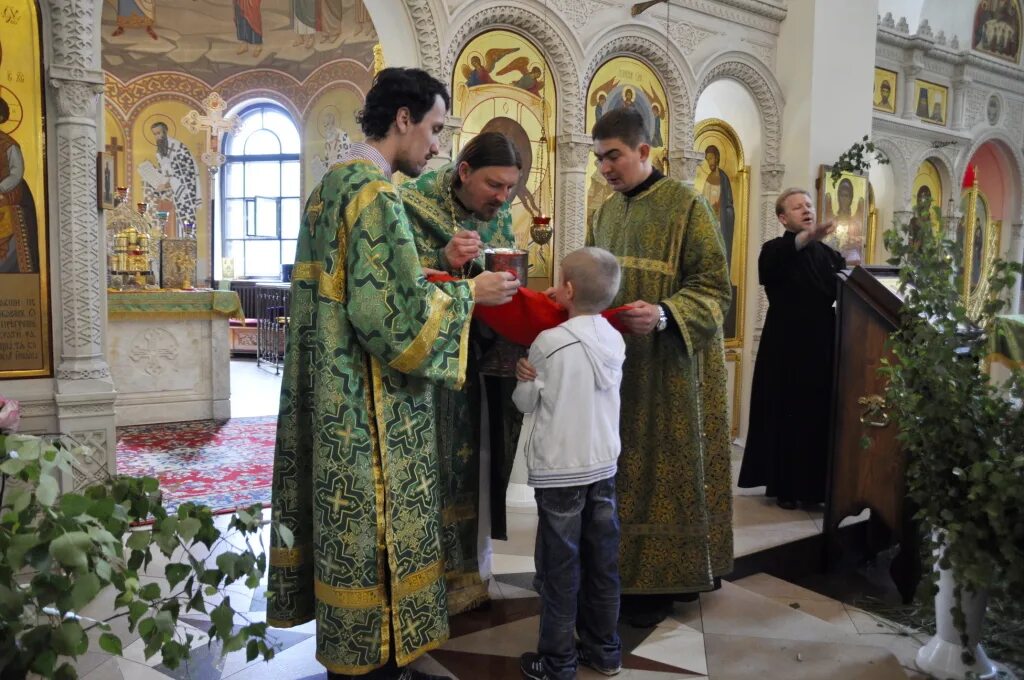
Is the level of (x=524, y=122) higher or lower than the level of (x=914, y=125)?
lower

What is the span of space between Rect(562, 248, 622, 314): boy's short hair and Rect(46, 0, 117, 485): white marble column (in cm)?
296

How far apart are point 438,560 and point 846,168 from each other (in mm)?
6379

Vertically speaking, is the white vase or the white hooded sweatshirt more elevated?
the white hooded sweatshirt

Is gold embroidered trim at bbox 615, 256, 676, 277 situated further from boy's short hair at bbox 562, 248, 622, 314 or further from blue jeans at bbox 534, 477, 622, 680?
blue jeans at bbox 534, 477, 622, 680

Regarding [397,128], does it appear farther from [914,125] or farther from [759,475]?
[914,125]

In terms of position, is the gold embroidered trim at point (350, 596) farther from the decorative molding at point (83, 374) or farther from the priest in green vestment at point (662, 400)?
the decorative molding at point (83, 374)

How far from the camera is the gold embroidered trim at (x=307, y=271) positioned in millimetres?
2250

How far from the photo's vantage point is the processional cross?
12914 millimetres

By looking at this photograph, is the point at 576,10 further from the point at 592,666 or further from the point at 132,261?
the point at 592,666

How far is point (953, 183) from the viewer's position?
11.2m

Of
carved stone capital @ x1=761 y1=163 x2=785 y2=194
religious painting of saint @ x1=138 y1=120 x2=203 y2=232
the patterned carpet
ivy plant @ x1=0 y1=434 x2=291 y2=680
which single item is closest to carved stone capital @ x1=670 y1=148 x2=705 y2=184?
carved stone capital @ x1=761 y1=163 x2=785 y2=194

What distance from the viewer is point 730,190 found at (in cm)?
793

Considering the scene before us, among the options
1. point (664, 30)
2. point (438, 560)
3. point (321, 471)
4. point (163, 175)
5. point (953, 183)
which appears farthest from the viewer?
point (163, 175)

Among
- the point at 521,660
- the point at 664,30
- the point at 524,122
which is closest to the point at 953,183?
the point at 664,30
